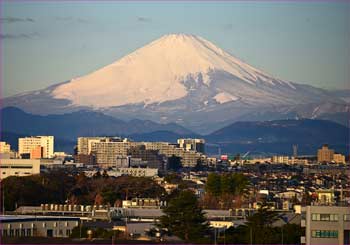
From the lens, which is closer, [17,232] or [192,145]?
[17,232]

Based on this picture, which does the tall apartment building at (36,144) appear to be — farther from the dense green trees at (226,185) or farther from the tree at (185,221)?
the tree at (185,221)

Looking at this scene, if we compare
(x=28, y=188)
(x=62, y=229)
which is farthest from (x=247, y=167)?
(x=62, y=229)

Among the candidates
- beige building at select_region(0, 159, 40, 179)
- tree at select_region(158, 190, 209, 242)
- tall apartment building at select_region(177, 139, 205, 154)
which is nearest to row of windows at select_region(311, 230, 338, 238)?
tree at select_region(158, 190, 209, 242)

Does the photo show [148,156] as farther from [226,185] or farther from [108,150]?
[226,185]

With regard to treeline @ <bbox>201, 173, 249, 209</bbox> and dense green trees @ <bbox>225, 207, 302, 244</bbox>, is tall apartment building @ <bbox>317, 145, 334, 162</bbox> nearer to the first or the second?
treeline @ <bbox>201, 173, 249, 209</bbox>

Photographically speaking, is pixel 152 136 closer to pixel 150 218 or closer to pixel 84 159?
pixel 84 159

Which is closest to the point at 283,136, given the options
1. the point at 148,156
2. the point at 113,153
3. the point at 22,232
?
the point at 113,153
